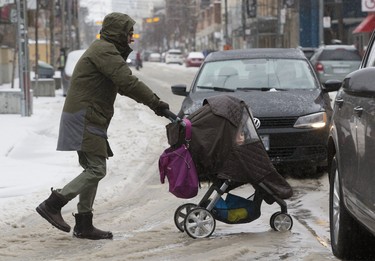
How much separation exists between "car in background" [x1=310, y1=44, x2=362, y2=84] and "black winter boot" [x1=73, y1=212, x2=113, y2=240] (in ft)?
87.3

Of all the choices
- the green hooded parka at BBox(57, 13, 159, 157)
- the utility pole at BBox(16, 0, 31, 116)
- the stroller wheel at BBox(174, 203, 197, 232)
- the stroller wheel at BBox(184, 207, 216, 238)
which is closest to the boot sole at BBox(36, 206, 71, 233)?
the green hooded parka at BBox(57, 13, 159, 157)

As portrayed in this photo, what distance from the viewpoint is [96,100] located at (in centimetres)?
785

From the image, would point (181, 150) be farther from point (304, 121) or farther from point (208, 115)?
point (304, 121)

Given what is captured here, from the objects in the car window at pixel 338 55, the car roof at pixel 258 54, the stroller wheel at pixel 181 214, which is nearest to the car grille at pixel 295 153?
the car roof at pixel 258 54

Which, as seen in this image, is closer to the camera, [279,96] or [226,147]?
[226,147]

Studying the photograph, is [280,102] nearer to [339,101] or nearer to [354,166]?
[339,101]

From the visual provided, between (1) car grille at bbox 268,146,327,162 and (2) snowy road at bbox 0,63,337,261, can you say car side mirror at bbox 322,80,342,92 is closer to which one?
(1) car grille at bbox 268,146,327,162

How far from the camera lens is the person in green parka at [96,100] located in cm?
774

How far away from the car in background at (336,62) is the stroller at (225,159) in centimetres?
2650

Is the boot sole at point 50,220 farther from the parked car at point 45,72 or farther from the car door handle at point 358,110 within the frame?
the parked car at point 45,72

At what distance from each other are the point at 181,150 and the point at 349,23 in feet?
191

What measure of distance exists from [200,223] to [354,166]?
204 cm

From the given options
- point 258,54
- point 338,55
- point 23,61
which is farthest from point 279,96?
point 338,55

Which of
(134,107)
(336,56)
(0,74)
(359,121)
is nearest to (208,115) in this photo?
(359,121)
